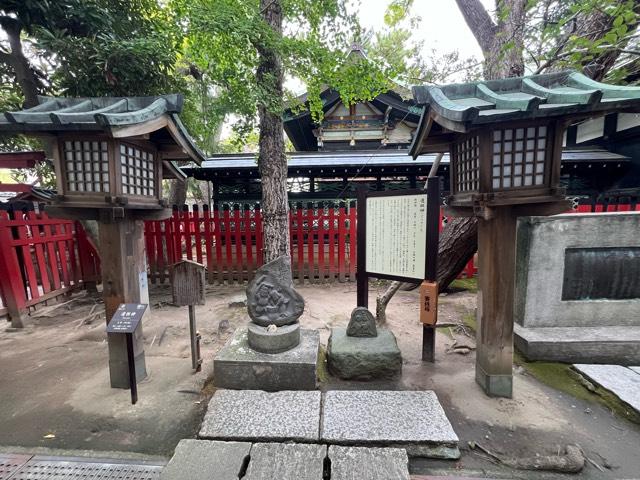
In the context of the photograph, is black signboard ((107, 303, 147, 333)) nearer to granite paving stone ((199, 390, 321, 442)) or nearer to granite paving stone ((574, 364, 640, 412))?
granite paving stone ((199, 390, 321, 442))

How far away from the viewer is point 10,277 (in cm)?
489

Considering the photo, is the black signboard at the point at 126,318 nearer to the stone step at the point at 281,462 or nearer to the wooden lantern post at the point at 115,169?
the wooden lantern post at the point at 115,169

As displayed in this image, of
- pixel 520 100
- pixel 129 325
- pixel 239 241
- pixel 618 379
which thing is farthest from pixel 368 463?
pixel 239 241

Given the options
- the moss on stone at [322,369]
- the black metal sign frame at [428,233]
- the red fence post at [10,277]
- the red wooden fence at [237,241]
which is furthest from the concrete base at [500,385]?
the red fence post at [10,277]

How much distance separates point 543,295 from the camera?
12.8ft

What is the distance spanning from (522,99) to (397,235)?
6.09 feet

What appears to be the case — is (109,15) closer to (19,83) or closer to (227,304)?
(19,83)

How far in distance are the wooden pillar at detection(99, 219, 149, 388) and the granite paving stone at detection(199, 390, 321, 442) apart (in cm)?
116

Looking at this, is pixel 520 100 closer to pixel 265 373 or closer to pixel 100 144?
pixel 265 373

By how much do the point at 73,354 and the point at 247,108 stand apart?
4454 millimetres

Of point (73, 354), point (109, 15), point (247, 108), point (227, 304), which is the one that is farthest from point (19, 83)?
point (227, 304)

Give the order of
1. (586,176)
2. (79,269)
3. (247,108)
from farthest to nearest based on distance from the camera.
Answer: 1. (586,176)
2. (79,269)
3. (247,108)

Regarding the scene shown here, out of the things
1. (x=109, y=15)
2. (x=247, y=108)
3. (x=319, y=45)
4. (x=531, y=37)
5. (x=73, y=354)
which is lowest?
(x=73, y=354)

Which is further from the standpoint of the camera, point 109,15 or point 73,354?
point 109,15
